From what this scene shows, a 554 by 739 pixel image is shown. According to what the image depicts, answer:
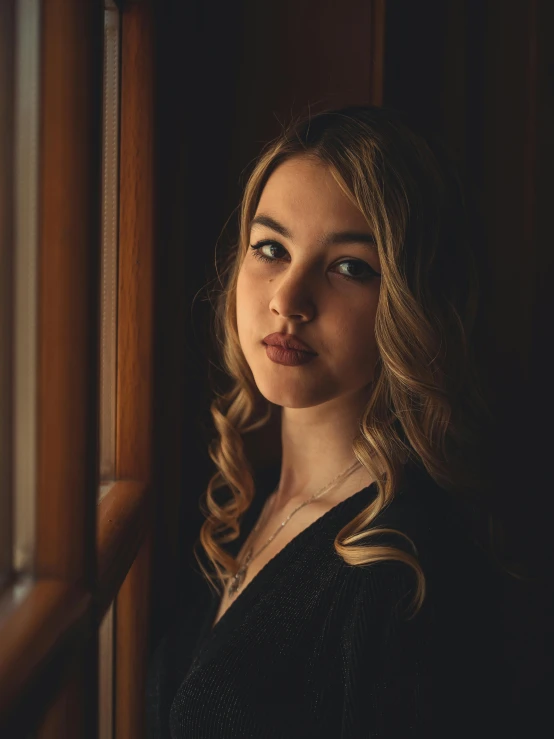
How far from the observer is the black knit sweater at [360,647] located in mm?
850

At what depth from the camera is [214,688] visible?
95 cm

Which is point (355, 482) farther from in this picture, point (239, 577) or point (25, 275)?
point (25, 275)

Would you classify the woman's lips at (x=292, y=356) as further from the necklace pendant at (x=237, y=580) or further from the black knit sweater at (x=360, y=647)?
the necklace pendant at (x=237, y=580)

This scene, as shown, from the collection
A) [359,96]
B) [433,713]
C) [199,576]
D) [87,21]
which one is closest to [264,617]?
[433,713]

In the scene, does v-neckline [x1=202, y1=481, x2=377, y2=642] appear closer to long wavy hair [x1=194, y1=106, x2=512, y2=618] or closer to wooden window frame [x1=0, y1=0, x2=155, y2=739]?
long wavy hair [x1=194, y1=106, x2=512, y2=618]

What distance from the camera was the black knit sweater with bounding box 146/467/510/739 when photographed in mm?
850

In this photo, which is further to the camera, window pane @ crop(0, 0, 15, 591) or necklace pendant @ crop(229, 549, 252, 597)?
necklace pendant @ crop(229, 549, 252, 597)

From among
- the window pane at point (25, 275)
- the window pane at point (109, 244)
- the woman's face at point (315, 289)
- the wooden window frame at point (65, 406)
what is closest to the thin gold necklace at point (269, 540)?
the woman's face at point (315, 289)

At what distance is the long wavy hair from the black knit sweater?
0.03 m

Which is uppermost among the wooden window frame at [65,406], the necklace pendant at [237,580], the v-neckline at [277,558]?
the wooden window frame at [65,406]

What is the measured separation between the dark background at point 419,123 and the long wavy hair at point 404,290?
0.39 feet

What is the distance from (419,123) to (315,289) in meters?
0.59

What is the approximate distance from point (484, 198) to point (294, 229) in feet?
2.18

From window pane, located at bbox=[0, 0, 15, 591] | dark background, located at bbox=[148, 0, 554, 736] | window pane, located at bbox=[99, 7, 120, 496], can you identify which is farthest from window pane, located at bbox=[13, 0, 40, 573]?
dark background, located at bbox=[148, 0, 554, 736]
